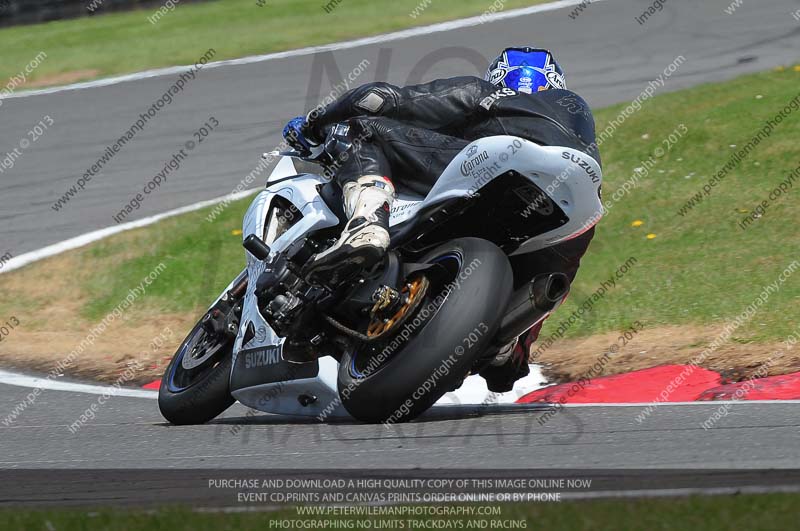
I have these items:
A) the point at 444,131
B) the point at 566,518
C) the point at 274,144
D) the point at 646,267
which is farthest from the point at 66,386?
the point at 274,144

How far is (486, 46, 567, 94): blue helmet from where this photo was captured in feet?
16.5

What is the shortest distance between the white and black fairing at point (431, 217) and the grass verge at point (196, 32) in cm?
1050

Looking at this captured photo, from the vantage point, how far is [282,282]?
473cm

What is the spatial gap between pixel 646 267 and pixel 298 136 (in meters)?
3.28

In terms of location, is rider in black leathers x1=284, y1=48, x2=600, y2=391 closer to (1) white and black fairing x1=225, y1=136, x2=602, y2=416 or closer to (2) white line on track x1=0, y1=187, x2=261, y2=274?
(1) white and black fairing x1=225, y1=136, x2=602, y2=416

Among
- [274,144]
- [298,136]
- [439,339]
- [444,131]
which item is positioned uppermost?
[444,131]

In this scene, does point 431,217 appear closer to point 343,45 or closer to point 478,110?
point 478,110

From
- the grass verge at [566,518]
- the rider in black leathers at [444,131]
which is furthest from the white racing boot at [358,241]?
the grass verge at [566,518]

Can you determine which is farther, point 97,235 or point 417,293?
point 97,235

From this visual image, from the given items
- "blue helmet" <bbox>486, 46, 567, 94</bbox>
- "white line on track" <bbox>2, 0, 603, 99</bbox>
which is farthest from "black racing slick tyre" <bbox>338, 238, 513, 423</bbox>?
"white line on track" <bbox>2, 0, 603, 99</bbox>

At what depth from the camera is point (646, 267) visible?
791cm

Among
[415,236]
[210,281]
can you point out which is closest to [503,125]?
[415,236]

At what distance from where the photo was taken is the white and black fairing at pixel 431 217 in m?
4.35

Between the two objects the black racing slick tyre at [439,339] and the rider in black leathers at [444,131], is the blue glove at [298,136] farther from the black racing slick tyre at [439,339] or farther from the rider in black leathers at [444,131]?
the black racing slick tyre at [439,339]
